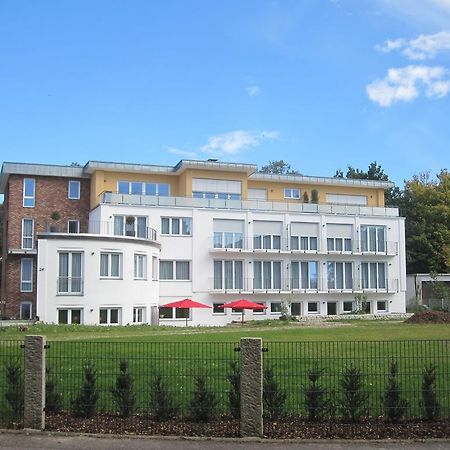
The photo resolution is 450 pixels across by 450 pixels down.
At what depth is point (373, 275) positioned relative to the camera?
5259cm

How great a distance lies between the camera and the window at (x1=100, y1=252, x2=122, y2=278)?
36750 millimetres

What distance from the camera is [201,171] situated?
50.5 metres

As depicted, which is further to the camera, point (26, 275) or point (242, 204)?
point (242, 204)

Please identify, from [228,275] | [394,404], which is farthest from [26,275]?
[394,404]

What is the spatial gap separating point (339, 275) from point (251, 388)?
4376 centimetres

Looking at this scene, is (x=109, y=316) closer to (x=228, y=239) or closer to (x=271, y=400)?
(x=228, y=239)

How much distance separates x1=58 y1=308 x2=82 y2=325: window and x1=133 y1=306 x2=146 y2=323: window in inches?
133

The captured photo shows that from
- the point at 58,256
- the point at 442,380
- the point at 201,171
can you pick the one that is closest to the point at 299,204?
the point at 201,171

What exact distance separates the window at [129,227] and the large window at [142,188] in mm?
4331

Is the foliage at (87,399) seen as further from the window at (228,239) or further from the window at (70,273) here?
the window at (228,239)

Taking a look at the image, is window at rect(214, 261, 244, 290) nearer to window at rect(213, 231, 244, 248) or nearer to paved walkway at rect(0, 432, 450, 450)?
window at rect(213, 231, 244, 248)

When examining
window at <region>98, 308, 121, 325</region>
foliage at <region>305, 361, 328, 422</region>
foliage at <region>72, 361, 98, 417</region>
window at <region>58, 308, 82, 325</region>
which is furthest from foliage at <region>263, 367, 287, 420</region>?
window at <region>98, 308, 121, 325</region>

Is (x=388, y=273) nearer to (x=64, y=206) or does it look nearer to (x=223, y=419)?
(x=64, y=206)

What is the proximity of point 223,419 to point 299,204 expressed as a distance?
4226 cm
